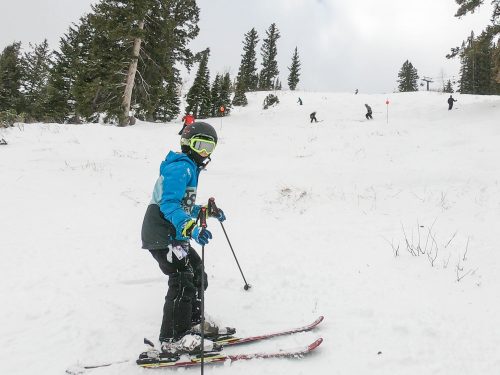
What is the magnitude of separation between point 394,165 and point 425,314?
9.93 meters

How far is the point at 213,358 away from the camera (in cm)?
364

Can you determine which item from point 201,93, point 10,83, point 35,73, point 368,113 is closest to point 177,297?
point 368,113

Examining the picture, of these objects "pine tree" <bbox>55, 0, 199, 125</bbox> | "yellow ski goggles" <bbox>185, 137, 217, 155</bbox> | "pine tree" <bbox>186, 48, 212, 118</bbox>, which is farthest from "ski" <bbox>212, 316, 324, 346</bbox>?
"pine tree" <bbox>186, 48, 212, 118</bbox>

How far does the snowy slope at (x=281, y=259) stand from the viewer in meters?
3.83

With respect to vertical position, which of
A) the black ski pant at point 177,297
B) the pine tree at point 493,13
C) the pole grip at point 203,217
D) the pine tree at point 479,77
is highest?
the pine tree at point 479,77

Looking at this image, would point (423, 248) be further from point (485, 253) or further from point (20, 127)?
point (20, 127)

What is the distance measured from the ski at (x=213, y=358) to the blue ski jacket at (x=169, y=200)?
116 cm

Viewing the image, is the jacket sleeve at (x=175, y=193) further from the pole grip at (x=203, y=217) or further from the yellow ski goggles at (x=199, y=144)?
the yellow ski goggles at (x=199, y=144)

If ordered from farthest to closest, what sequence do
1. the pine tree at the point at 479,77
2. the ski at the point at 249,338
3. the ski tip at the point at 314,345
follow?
the pine tree at the point at 479,77 → the ski at the point at 249,338 → the ski tip at the point at 314,345

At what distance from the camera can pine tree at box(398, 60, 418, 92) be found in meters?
72.9

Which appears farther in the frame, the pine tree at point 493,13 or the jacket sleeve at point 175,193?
the pine tree at point 493,13

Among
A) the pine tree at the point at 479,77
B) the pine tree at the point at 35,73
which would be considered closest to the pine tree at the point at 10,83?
the pine tree at the point at 35,73

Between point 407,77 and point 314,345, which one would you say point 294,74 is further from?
point 314,345

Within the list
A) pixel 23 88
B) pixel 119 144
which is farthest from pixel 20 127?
pixel 23 88
